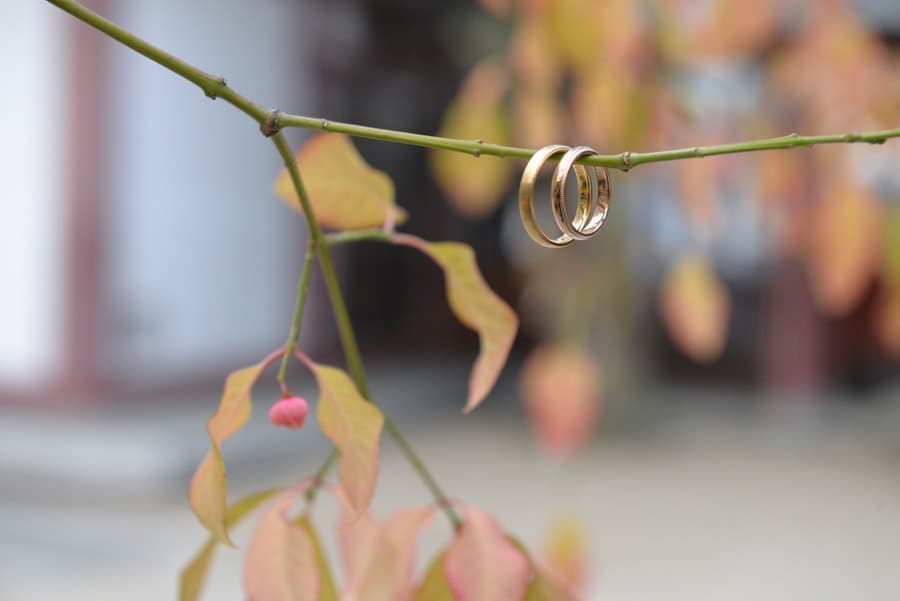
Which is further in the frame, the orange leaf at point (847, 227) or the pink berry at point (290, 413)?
the orange leaf at point (847, 227)

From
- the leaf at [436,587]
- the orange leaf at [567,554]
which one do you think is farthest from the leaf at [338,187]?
the orange leaf at [567,554]

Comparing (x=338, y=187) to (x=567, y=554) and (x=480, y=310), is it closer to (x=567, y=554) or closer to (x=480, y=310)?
(x=480, y=310)

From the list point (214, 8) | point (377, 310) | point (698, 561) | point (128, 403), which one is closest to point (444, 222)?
point (377, 310)

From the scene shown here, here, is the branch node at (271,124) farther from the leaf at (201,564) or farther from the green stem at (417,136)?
the leaf at (201,564)

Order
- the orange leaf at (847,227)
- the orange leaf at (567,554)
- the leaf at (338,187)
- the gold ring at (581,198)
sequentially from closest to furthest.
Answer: the gold ring at (581,198) < the leaf at (338,187) < the orange leaf at (847,227) < the orange leaf at (567,554)

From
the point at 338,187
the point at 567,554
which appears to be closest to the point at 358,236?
the point at 338,187

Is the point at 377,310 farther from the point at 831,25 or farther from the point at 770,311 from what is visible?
the point at 831,25

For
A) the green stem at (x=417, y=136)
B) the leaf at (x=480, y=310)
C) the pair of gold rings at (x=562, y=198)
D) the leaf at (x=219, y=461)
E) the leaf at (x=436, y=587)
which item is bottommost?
the leaf at (x=436, y=587)

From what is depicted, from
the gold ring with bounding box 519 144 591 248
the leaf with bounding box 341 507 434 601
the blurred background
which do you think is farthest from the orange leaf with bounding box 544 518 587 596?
the gold ring with bounding box 519 144 591 248
